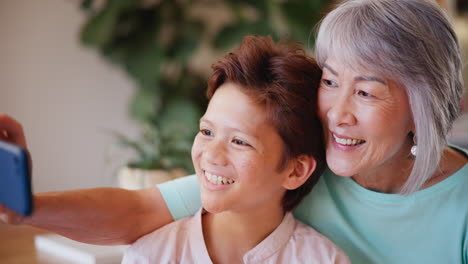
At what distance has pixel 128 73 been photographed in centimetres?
378

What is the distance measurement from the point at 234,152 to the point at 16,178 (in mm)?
524

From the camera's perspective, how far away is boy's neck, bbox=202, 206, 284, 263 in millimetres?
1407

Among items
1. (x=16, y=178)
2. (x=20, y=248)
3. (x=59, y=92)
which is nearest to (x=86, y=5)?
(x=59, y=92)

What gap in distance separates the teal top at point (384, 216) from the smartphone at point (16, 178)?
21.1 inches

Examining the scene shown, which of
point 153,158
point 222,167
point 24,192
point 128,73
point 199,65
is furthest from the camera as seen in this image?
point 199,65

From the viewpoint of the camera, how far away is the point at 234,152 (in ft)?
4.36

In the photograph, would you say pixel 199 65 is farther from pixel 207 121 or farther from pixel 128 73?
pixel 207 121

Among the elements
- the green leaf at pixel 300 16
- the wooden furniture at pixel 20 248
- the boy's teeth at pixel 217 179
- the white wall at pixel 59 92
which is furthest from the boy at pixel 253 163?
the green leaf at pixel 300 16

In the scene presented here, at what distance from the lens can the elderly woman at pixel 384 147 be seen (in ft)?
4.39

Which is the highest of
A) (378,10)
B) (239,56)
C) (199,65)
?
(378,10)

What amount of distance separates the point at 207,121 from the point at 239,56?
179 millimetres

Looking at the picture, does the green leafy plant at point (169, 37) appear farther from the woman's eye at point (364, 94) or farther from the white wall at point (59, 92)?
the woman's eye at point (364, 94)

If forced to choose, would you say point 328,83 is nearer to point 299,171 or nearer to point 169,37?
point 299,171

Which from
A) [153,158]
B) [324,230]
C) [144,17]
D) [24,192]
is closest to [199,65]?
[144,17]
